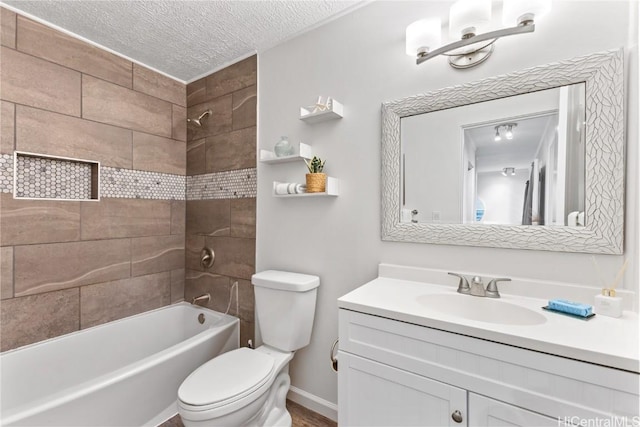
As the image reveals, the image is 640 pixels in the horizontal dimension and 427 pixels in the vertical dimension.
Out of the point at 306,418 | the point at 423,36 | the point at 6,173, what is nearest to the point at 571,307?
the point at 423,36

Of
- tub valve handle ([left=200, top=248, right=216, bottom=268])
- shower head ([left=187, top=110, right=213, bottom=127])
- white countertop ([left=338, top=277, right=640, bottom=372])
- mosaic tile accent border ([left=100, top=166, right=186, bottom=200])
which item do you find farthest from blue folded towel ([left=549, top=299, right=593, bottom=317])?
mosaic tile accent border ([left=100, top=166, right=186, bottom=200])

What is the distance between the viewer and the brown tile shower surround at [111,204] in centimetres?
167

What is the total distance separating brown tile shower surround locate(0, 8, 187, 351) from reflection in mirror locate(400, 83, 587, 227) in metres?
1.98

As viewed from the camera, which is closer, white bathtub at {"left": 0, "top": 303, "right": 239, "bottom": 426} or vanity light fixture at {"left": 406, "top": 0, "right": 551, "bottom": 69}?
vanity light fixture at {"left": 406, "top": 0, "right": 551, "bottom": 69}

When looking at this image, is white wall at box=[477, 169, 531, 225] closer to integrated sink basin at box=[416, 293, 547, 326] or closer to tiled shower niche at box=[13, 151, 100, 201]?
integrated sink basin at box=[416, 293, 547, 326]

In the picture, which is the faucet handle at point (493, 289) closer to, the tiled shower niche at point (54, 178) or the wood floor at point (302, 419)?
the wood floor at point (302, 419)

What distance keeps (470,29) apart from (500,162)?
1.90ft

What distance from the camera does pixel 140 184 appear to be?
7.29ft

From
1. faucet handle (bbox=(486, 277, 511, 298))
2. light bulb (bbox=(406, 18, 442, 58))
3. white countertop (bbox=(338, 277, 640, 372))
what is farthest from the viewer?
light bulb (bbox=(406, 18, 442, 58))

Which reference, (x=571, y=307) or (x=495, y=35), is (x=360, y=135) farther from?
(x=571, y=307)

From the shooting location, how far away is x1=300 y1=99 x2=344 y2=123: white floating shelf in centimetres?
161

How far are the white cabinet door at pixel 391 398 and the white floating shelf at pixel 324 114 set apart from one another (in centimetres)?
123

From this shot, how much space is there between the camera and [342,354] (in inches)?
46.4

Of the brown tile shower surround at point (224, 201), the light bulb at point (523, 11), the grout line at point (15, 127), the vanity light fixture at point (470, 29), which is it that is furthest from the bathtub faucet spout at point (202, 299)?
the light bulb at point (523, 11)
